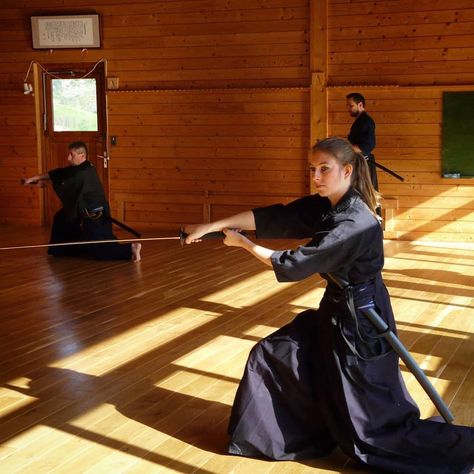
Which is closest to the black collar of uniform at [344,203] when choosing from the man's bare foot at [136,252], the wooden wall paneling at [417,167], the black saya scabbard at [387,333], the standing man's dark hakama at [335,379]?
the standing man's dark hakama at [335,379]

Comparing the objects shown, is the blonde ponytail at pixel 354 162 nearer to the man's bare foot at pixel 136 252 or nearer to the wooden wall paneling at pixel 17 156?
the man's bare foot at pixel 136 252

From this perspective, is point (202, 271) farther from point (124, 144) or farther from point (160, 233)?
point (124, 144)

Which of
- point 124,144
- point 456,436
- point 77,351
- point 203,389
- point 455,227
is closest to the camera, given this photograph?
point 456,436

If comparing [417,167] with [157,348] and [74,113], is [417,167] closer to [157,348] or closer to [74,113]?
[74,113]

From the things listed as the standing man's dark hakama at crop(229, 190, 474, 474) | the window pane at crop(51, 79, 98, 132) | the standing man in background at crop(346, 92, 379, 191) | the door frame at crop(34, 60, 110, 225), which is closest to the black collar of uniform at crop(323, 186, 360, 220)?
the standing man's dark hakama at crop(229, 190, 474, 474)

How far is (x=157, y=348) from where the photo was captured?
14.2 feet

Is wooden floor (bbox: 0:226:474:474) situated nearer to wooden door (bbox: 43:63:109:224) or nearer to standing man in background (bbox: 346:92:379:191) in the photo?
standing man in background (bbox: 346:92:379:191)

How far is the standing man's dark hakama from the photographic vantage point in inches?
103

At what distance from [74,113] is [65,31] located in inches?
40.4

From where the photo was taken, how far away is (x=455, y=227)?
8461 mm

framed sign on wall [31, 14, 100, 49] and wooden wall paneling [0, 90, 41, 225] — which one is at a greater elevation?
framed sign on wall [31, 14, 100, 49]

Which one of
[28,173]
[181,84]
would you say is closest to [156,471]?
[181,84]

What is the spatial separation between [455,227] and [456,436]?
615 centimetres

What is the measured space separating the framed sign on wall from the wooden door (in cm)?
28
